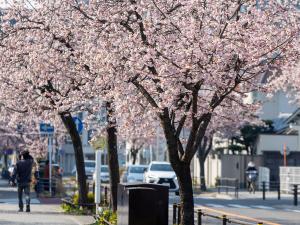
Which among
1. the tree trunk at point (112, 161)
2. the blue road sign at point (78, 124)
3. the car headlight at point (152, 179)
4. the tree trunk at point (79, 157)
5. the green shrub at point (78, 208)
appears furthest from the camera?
the car headlight at point (152, 179)

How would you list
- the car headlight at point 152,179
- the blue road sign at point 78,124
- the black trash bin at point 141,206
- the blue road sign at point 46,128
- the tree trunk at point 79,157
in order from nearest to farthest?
1. the black trash bin at point 141,206
2. the tree trunk at point 79,157
3. the blue road sign at point 78,124
4. the blue road sign at point 46,128
5. the car headlight at point 152,179

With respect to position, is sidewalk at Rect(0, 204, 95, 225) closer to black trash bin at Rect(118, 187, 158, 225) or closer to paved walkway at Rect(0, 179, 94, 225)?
paved walkway at Rect(0, 179, 94, 225)

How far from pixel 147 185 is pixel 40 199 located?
1767 cm

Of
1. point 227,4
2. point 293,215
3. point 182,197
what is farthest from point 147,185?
point 293,215

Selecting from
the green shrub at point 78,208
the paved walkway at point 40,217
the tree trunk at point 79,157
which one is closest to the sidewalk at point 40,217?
the paved walkway at point 40,217

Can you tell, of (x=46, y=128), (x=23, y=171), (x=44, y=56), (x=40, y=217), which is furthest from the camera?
(x=46, y=128)

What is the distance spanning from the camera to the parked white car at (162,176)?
39953mm

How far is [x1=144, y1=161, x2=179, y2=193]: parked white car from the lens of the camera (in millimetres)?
39953

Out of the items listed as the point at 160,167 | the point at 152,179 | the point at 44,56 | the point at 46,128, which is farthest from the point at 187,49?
the point at 160,167

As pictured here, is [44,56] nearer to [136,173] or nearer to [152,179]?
[152,179]

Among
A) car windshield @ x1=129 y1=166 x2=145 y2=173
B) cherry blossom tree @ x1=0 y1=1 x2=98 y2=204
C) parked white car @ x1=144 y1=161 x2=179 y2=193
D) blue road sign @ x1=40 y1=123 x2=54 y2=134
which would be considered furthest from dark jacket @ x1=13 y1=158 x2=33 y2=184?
car windshield @ x1=129 y1=166 x2=145 y2=173

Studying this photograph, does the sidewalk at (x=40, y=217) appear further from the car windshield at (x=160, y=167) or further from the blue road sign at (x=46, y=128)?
the car windshield at (x=160, y=167)

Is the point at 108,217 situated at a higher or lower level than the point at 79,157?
lower

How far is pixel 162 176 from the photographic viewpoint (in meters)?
40.5
